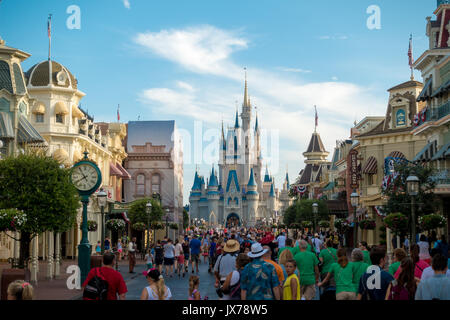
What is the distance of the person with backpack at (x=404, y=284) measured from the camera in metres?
8.98

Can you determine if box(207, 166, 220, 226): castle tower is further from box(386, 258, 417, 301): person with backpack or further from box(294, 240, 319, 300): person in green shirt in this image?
box(386, 258, 417, 301): person with backpack

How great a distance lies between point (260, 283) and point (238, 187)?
511ft

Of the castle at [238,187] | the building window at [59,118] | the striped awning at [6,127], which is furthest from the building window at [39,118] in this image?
the castle at [238,187]

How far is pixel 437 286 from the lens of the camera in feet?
25.9

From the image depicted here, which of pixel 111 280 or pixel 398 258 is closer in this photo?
pixel 111 280

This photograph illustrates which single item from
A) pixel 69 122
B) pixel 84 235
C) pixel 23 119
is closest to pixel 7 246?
pixel 23 119

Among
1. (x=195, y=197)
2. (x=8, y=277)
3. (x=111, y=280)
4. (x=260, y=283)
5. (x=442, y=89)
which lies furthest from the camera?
(x=195, y=197)

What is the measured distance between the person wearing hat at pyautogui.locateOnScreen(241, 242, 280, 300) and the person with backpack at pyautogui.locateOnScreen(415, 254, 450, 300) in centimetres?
211

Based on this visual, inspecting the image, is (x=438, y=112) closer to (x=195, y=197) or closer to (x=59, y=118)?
(x=59, y=118)

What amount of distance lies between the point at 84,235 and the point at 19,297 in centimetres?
1446

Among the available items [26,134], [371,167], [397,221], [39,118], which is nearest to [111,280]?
[397,221]

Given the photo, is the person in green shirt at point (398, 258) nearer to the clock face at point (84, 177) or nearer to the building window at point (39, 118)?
the clock face at point (84, 177)
